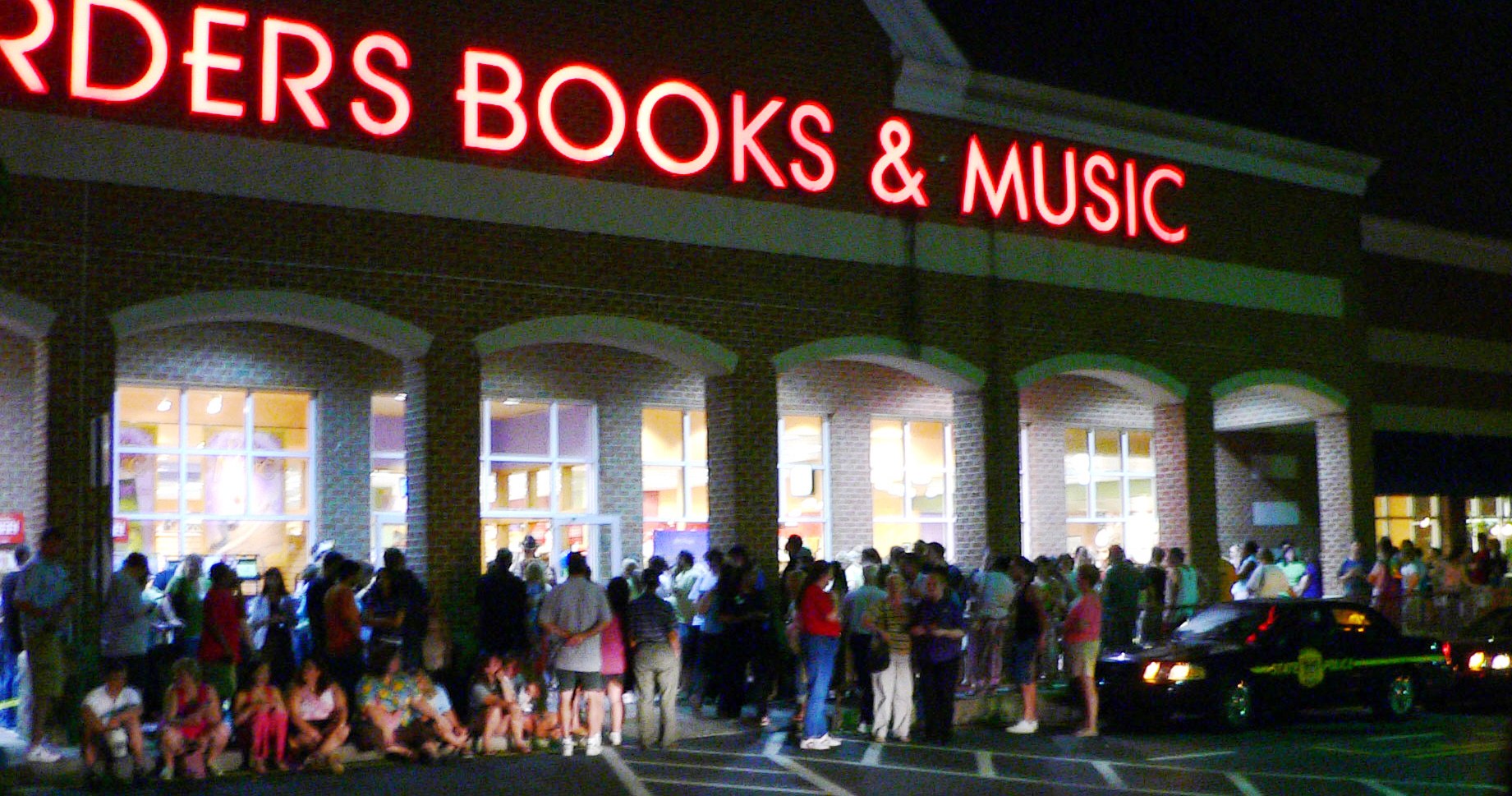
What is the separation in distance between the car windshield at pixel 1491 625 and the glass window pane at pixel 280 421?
14.1 meters

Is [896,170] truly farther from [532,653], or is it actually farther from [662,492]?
[532,653]

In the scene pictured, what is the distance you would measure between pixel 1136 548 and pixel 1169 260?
227 inches

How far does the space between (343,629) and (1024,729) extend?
22.9 ft

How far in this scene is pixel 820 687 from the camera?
1561 centimetres

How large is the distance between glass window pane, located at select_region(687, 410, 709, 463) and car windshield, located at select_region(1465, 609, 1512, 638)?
10.1m

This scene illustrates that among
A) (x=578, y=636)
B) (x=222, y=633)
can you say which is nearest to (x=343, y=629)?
(x=222, y=633)

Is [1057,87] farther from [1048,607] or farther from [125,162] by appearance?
[125,162]

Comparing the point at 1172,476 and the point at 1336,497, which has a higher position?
the point at 1172,476

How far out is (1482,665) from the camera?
19.3m

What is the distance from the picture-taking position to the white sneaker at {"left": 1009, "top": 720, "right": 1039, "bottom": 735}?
1725 centimetres

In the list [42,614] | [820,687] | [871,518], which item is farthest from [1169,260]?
[42,614]

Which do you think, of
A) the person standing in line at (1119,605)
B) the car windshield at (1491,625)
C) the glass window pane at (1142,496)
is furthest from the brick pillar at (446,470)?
the glass window pane at (1142,496)

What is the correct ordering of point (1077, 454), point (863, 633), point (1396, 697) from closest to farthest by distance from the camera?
point (863, 633) < point (1396, 697) < point (1077, 454)

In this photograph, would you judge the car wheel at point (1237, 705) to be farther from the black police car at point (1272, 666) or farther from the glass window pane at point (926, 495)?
the glass window pane at point (926, 495)
